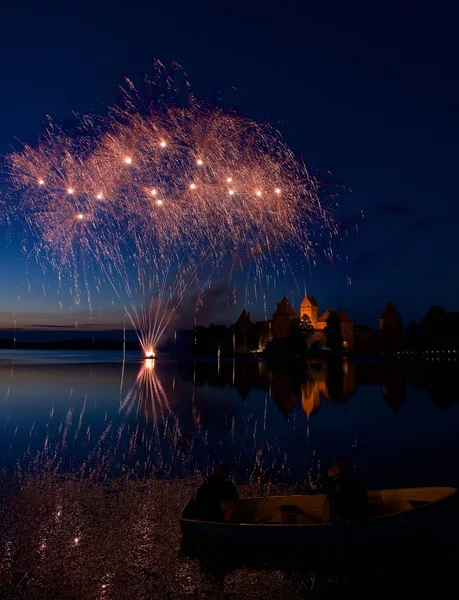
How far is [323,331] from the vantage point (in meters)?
90.9

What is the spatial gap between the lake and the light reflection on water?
0.19ft

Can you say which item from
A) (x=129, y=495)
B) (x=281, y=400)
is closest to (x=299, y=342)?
(x=281, y=400)

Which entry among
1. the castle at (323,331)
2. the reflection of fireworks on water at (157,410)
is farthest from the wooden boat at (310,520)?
the castle at (323,331)

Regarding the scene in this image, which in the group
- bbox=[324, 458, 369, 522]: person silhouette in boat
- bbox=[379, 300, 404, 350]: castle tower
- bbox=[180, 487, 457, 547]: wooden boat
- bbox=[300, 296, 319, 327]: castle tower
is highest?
bbox=[300, 296, 319, 327]: castle tower

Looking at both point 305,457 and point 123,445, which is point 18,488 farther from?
point 305,457

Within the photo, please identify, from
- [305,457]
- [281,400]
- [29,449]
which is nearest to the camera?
[305,457]

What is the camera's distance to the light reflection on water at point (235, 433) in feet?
34.4

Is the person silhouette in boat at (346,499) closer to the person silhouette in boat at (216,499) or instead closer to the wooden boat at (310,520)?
the wooden boat at (310,520)

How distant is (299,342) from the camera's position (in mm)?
71750

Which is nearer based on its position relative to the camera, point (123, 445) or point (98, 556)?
point (98, 556)

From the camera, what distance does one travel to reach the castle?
90250 mm

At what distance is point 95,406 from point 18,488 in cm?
1103

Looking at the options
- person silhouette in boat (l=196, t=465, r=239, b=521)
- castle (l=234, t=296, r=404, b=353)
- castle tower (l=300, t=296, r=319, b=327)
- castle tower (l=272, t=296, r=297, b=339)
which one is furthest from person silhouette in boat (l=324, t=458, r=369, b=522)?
castle tower (l=300, t=296, r=319, b=327)

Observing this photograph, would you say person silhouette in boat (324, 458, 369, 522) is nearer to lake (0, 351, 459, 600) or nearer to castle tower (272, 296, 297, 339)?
lake (0, 351, 459, 600)
